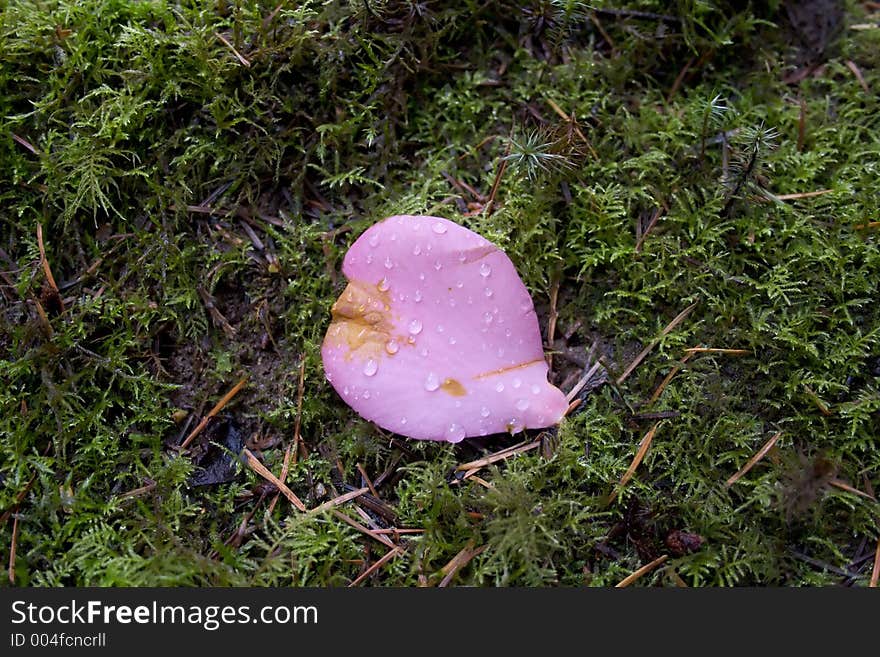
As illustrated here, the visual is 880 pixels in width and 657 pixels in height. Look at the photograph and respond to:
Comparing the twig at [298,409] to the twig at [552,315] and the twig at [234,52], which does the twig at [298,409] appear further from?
the twig at [234,52]

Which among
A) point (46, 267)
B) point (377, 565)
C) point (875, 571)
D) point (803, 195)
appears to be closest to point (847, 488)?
point (875, 571)

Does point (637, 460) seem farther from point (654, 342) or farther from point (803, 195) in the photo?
point (803, 195)

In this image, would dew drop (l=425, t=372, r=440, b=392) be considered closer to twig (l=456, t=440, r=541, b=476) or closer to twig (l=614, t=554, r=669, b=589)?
twig (l=456, t=440, r=541, b=476)

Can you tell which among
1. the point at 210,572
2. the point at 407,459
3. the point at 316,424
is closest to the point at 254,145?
the point at 316,424

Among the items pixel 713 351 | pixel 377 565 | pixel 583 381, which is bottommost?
pixel 377 565

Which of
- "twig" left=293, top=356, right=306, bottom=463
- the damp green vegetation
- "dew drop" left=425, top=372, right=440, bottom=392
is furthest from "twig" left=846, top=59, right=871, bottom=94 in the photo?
"twig" left=293, top=356, right=306, bottom=463

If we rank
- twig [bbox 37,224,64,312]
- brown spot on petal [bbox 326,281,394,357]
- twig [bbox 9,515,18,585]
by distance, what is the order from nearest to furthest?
twig [bbox 9,515,18,585] < brown spot on petal [bbox 326,281,394,357] < twig [bbox 37,224,64,312]

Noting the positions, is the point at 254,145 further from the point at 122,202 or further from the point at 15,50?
the point at 15,50
